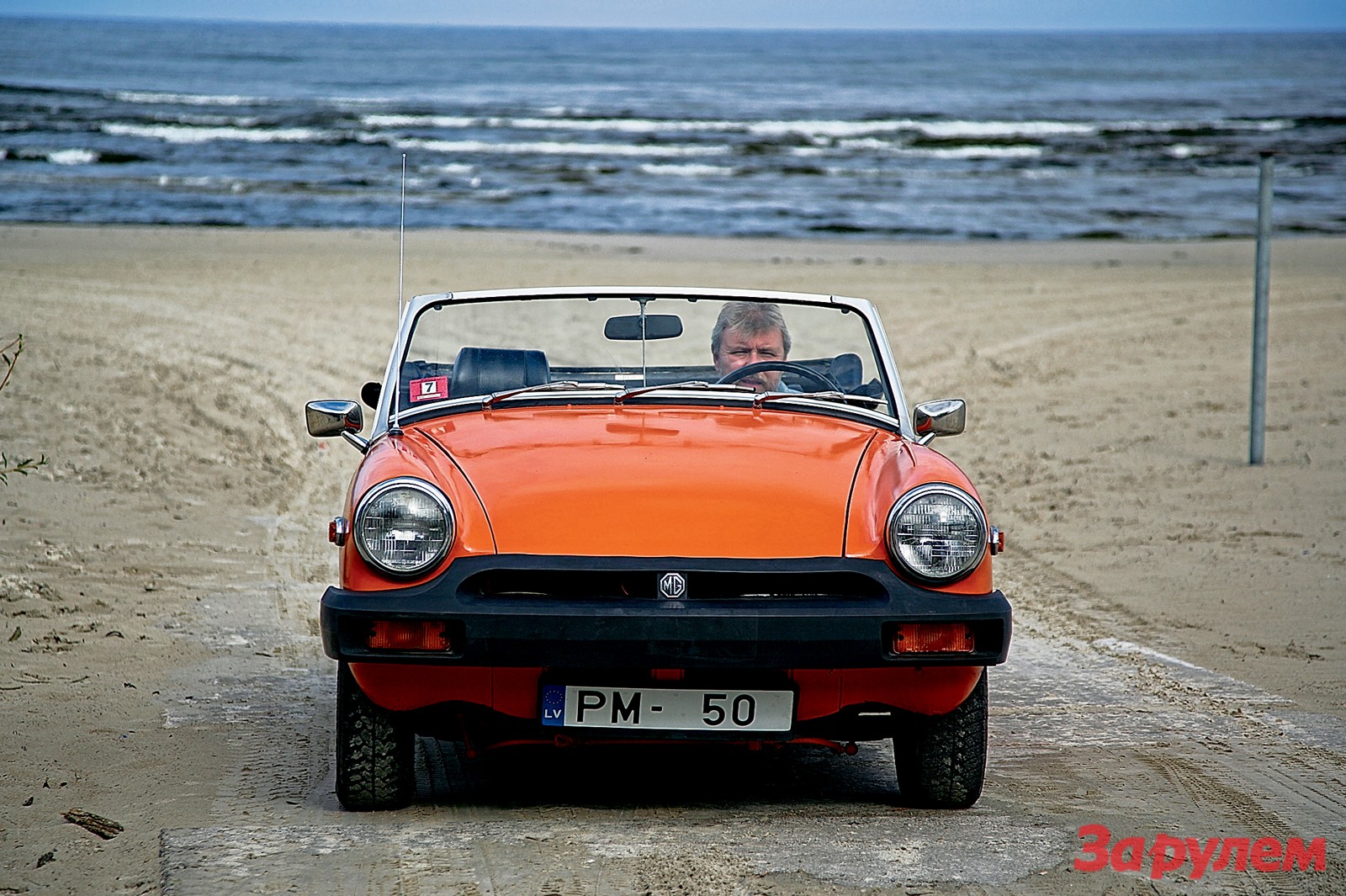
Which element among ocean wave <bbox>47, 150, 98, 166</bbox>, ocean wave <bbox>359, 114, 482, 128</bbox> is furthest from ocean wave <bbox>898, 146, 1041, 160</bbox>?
ocean wave <bbox>47, 150, 98, 166</bbox>

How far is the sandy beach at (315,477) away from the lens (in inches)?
184

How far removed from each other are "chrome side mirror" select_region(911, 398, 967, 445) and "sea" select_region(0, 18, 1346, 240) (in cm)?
803

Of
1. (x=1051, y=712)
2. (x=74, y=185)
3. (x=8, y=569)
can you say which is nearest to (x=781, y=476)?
(x=1051, y=712)

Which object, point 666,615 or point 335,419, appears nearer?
point 666,615

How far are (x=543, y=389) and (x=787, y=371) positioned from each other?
33.8 inches

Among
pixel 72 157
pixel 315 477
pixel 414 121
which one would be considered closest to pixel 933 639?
pixel 315 477

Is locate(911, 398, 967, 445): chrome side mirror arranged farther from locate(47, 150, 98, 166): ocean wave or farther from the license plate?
locate(47, 150, 98, 166): ocean wave

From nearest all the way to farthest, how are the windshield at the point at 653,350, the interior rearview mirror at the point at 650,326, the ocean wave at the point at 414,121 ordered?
the windshield at the point at 653,350, the interior rearview mirror at the point at 650,326, the ocean wave at the point at 414,121

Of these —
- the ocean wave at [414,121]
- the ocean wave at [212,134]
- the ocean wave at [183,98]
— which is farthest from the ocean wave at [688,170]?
the ocean wave at [183,98]

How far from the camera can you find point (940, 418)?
462 cm

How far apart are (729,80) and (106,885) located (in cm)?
7907

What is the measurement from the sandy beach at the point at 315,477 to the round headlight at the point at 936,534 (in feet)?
2.84

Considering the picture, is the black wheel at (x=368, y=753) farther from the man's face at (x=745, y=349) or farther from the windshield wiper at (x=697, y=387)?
the man's face at (x=745, y=349)

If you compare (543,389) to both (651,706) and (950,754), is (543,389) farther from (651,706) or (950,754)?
(950,754)
